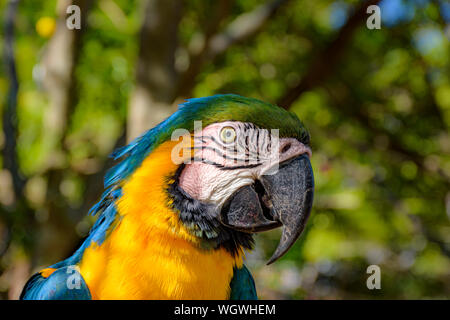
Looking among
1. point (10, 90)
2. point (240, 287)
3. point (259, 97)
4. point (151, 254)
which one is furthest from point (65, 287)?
point (259, 97)

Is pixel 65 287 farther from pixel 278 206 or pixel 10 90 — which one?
pixel 10 90

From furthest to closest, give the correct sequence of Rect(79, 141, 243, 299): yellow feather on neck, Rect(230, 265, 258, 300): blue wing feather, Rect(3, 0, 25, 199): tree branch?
Rect(3, 0, 25, 199): tree branch
Rect(230, 265, 258, 300): blue wing feather
Rect(79, 141, 243, 299): yellow feather on neck

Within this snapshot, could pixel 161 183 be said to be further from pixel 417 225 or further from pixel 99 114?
pixel 417 225

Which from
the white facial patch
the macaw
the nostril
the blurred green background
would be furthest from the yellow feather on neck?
the blurred green background

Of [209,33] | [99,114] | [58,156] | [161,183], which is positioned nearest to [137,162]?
[161,183]

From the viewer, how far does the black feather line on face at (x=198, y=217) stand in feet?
5.38

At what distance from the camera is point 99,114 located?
20.2 feet

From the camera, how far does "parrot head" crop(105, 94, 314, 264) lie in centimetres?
165

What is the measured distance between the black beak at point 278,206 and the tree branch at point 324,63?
281cm

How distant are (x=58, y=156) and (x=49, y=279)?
9.11 feet

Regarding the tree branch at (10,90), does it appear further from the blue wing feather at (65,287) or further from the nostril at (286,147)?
the nostril at (286,147)

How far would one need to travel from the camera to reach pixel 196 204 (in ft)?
5.49

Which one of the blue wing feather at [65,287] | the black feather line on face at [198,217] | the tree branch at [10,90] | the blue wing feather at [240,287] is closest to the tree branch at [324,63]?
the tree branch at [10,90]

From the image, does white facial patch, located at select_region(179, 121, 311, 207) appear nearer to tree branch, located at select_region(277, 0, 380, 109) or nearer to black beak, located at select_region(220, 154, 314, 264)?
black beak, located at select_region(220, 154, 314, 264)
